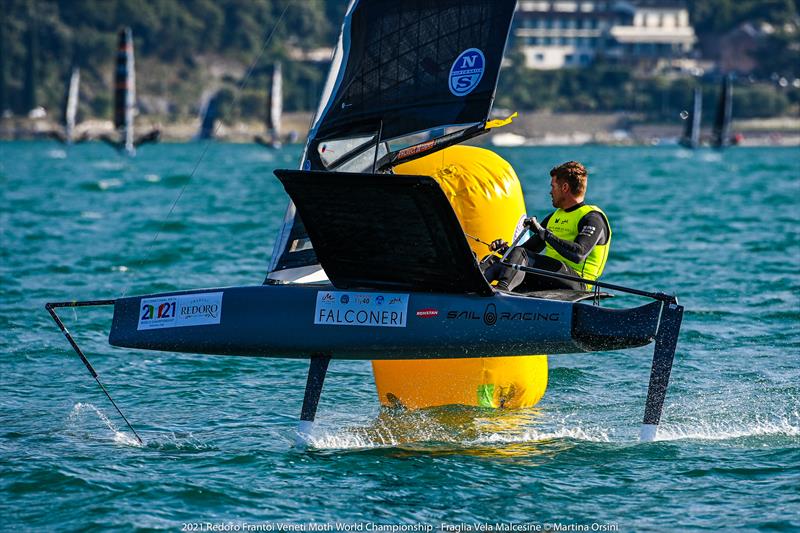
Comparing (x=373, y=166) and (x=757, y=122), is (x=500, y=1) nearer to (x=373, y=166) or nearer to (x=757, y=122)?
Result: (x=373, y=166)

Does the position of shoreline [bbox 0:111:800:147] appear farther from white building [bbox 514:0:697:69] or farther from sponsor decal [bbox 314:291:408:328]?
sponsor decal [bbox 314:291:408:328]

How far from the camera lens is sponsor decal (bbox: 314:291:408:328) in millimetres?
6441

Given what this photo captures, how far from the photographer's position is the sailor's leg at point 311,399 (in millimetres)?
6664

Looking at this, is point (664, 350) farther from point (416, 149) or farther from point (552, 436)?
point (416, 149)

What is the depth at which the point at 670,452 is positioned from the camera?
20.9ft

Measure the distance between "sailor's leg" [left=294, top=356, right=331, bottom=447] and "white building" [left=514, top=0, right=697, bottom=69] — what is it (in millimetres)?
131301

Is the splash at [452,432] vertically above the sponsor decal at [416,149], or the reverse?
the sponsor decal at [416,149]

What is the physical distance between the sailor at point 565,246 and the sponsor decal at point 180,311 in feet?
4.73

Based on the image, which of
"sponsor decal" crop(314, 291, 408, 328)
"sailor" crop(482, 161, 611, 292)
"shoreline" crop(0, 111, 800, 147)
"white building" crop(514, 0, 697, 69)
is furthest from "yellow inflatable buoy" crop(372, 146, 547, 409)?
"white building" crop(514, 0, 697, 69)

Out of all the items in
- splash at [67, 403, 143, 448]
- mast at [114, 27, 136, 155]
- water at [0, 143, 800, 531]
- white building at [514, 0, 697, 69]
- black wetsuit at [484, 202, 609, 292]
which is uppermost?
white building at [514, 0, 697, 69]

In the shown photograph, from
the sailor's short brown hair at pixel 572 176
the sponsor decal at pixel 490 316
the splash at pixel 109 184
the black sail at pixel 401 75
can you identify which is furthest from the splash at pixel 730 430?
the splash at pixel 109 184

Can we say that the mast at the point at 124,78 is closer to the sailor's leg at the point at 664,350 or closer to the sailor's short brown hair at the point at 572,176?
the sailor's short brown hair at the point at 572,176

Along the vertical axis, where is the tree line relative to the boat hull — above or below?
above

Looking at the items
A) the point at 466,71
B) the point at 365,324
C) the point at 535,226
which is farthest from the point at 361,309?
the point at 466,71
